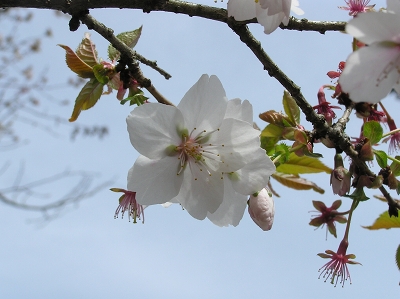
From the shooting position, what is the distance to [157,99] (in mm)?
922

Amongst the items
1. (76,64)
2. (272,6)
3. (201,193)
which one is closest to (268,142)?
A: (201,193)

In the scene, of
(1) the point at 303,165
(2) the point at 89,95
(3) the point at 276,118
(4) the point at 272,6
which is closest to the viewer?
(4) the point at 272,6

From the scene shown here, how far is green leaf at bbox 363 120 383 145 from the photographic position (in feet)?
3.27

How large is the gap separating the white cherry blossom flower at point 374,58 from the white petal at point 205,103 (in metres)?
0.29

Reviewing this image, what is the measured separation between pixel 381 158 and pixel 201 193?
17.3 inches

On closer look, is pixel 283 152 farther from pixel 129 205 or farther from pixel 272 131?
pixel 129 205

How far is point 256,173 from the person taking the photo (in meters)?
0.91

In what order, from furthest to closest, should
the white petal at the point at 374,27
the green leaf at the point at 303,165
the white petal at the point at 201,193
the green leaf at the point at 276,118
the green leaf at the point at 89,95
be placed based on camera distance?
1. the green leaf at the point at 303,165
2. the green leaf at the point at 276,118
3. the green leaf at the point at 89,95
4. the white petal at the point at 201,193
5. the white petal at the point at 374,27

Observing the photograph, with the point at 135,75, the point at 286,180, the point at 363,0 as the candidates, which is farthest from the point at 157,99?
the point at 363,0

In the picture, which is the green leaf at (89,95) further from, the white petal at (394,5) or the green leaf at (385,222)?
the green leaf at (385,222)

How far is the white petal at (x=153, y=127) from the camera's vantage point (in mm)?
840

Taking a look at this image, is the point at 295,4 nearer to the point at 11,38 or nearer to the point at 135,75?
the point at 135,75

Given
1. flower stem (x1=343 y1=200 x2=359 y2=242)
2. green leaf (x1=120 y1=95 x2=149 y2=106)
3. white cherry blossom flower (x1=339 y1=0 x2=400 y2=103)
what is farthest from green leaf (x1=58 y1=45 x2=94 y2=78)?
flower stem (x1=343 y1=200 x2=359 y2=242)

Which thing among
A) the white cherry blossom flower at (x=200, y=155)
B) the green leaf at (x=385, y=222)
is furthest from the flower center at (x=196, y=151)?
the green leaf at (x=385, y=222)
